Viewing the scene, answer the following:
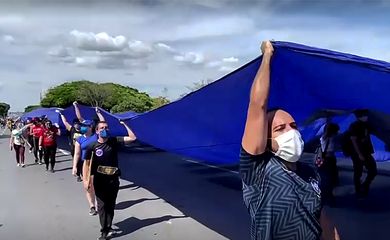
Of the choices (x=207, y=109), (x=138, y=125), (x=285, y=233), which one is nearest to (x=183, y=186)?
(x=138, y=125)

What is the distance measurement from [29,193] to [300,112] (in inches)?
286

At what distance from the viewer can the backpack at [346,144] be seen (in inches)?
347

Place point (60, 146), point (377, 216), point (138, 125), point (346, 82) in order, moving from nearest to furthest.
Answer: point (346, 82), point (138, 125), point (377, 216), point (60, 146)

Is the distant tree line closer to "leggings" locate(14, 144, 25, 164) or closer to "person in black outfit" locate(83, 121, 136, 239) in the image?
"leggings" locate(14, 144, 25, 164)

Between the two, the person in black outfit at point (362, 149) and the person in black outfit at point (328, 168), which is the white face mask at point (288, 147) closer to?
the person in black outfit at point (362, 149)

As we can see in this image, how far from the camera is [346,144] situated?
9.19 metres

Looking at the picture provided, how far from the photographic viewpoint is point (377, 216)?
8.10 m

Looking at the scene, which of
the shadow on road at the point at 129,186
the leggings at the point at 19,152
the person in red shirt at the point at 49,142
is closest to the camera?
the shadow on road at the point at 129,186

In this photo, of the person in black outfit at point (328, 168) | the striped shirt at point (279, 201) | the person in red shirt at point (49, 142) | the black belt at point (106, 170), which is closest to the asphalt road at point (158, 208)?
the person in black outfit at point (328, 168)

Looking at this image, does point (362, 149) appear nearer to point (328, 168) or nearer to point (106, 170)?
point (328, 168)

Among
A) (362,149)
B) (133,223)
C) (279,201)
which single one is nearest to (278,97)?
(279,201)

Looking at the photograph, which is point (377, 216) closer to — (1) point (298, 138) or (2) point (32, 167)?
(1) point (298, 138)

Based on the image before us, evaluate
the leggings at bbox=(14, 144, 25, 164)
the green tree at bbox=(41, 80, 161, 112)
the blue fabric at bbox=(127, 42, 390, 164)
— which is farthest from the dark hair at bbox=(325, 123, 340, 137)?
the green tree at bbox=(41, 80, 161, 112)

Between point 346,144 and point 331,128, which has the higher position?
point 331,128
